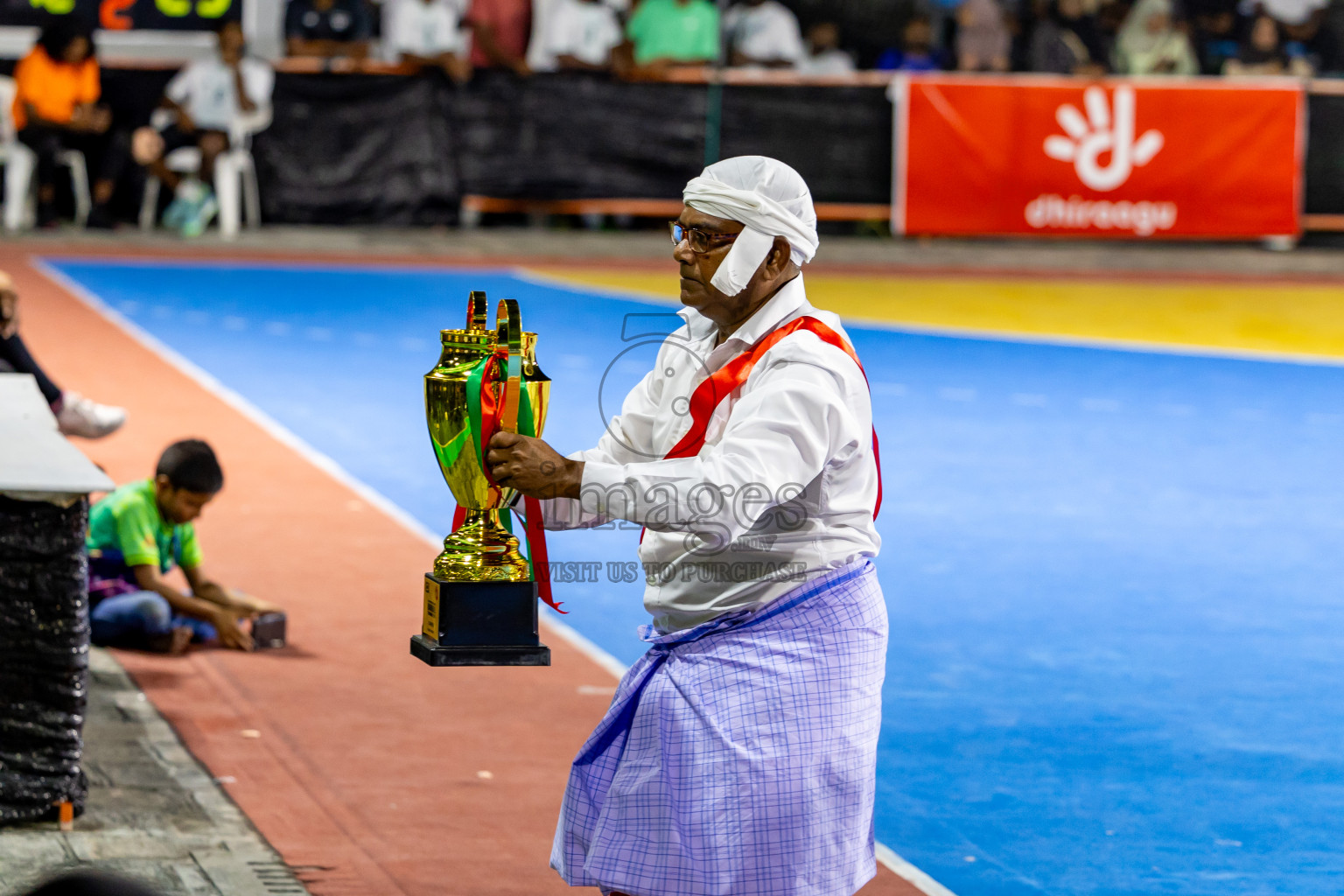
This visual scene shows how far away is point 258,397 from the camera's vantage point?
12.8 m

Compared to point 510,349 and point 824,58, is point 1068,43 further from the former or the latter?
point 510,349

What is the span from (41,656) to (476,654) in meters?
2.02

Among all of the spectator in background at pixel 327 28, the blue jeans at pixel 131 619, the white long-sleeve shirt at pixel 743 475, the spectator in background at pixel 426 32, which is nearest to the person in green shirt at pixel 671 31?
the spectator in background at pixel 426 32

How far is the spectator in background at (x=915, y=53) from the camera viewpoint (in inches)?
875

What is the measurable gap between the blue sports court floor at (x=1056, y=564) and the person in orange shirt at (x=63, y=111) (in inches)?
141

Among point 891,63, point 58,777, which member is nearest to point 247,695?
point 58,777

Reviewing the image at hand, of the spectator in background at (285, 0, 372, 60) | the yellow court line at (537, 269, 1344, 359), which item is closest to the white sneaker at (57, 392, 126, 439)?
the yellow court line at (537, 269, 1344, 359)

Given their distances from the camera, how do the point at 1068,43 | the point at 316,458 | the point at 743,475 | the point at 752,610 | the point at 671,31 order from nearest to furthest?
the point at 743,475 < the point at 752,610 < the point at 316,458 < the point at 671,31 < the point at 1068,43

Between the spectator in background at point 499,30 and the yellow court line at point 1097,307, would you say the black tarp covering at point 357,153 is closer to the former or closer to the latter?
the spectator in background at point 499,30

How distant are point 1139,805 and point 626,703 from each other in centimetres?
269

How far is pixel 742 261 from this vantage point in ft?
12.1

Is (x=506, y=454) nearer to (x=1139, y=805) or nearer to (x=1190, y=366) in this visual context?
(x=1139, y=805)

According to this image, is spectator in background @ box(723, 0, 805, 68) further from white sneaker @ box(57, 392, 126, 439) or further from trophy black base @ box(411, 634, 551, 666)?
trophy black base @ box(411, 634, 551, 666)

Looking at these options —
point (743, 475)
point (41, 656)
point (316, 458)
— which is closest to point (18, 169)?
point (316, 458)
